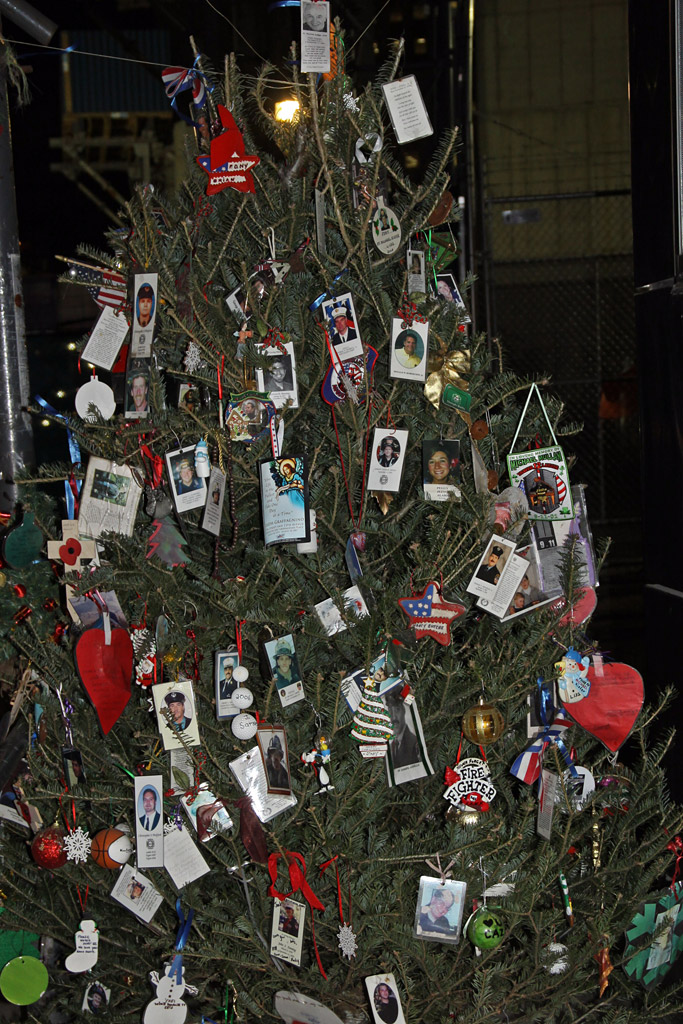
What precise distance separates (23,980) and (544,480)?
5.90ft

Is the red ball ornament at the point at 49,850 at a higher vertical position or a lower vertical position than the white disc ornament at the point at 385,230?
lower

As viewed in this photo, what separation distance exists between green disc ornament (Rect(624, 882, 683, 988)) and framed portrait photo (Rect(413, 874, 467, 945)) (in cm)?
50

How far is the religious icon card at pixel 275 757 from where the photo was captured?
6.81 ft

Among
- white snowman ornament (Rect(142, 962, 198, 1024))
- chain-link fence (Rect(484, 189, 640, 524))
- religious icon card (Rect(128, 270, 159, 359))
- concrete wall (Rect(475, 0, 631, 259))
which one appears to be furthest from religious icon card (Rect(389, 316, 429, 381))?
concrete wall (Rect(475, 0, 631, 259))

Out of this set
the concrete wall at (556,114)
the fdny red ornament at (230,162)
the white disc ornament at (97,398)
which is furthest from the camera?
the concrete wall at (556,114)

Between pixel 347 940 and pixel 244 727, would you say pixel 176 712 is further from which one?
pixel 347 940

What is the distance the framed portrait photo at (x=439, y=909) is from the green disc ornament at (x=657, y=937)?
50 centimetres

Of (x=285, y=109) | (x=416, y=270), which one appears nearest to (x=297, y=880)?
(x=416, y=270)

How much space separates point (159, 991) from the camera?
2.16 m

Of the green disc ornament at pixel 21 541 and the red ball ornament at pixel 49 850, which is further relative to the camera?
the green disc ornament at pixel 21 541

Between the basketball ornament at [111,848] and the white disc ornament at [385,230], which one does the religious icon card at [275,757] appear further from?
the white disc ornament at [385,230]

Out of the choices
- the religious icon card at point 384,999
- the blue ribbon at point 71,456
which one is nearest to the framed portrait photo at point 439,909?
the religious icon card at point 384,999

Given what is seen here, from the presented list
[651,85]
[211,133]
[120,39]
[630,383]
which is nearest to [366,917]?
[211,133]

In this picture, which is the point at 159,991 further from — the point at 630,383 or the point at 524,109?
the point at 524,109
